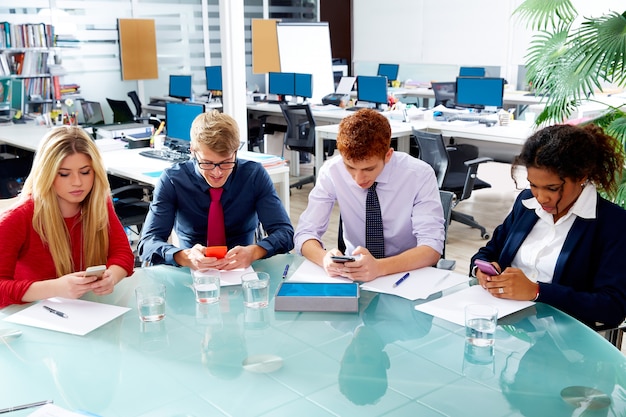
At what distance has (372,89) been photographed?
283 inches

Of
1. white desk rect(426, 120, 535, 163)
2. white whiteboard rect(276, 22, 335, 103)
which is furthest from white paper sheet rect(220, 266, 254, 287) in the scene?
white whiteboard rect(276, 22, 335, 103)

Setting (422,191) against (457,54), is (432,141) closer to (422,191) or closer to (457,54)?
(422,191)

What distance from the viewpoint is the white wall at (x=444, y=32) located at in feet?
29.7

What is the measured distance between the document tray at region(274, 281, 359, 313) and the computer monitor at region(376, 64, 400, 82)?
866 cm

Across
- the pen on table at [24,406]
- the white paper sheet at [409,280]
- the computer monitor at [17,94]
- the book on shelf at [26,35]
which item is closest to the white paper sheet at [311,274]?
the white paper sheet at [409,280]

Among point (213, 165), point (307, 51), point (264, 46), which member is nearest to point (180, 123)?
point (213, 165)

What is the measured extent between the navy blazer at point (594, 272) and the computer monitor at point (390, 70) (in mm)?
8511

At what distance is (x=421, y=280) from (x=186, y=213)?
1015 mm

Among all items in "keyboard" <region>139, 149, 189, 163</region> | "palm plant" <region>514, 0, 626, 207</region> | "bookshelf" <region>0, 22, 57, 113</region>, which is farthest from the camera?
"bookshelf" <region>0, 22, 57, 113</region>

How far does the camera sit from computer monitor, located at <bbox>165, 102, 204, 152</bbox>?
434 cm

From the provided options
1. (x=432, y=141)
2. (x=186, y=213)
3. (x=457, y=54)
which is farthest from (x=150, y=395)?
(x=457, y=54)

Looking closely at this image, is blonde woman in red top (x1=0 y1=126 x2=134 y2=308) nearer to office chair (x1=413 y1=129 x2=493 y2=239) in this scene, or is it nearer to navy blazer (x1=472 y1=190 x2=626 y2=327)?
navy blazer (x1=472 y1=190 x2=626 y2=327)

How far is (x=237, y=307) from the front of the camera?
72.5 inches

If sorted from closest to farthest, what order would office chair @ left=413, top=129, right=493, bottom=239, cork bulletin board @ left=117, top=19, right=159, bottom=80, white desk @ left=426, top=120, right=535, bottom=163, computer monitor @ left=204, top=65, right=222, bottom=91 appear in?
office chair @ left=413, top=129, right=493, bottom=239, white desk @ left=426, top=120, right=535, bottom=163, computer monitor @ left=204, top=65, right=222, bottom=91, cork bulletin board @ left=117, top=19, right=159, bottom=80
